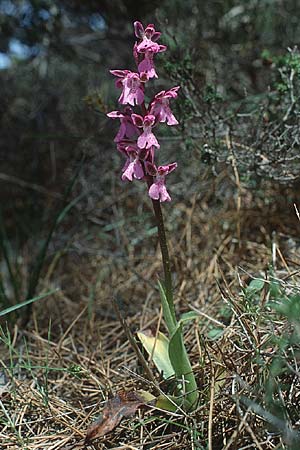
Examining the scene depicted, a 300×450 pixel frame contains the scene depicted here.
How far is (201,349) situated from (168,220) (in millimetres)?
933

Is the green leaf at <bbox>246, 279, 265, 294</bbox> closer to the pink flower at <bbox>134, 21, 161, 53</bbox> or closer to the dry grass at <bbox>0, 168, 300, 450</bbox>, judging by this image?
the dry grass at <bbox>0, 168, 300, 450</bbox>

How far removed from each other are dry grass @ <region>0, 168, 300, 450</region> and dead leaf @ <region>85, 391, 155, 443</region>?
47mm

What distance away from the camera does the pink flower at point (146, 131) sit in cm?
133

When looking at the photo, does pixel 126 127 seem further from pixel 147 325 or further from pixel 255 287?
pixel 147 325

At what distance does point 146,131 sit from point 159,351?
0.69 meters

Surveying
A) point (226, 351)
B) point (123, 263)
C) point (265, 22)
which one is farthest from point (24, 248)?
point (265, 22)

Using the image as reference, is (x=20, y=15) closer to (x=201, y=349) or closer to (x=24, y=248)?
(x=24, y=248)

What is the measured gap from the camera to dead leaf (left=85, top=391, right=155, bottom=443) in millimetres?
1284

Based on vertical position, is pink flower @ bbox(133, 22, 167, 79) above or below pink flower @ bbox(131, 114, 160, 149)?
above

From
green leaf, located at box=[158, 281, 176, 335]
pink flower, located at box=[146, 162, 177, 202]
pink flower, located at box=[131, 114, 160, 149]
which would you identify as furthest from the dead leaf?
pink flower, located at box=[131, 114, 160, 149]

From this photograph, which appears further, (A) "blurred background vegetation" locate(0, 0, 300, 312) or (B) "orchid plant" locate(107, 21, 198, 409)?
Answer: (A) "blurred background vegetation" locate(0, 0, 300, 312)

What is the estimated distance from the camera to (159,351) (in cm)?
155

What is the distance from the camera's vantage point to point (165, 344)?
1.57 metres

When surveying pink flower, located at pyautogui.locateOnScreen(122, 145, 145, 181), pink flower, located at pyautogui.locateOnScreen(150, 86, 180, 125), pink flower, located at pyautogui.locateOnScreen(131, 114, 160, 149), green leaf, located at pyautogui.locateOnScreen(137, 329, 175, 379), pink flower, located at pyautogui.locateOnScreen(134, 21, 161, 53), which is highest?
pink flower, located at pyautogui.locateOnScreen(134, 21, 161, 53)
